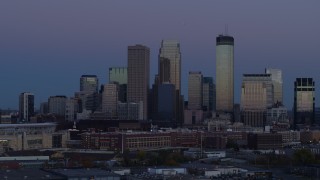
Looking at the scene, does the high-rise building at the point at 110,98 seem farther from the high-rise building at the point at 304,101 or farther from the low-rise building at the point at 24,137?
the low-rise building at the point at 24,137

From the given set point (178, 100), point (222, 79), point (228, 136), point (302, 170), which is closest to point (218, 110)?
point (222, 79)

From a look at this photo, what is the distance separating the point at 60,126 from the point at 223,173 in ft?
99.0

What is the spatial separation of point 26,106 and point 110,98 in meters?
7.78

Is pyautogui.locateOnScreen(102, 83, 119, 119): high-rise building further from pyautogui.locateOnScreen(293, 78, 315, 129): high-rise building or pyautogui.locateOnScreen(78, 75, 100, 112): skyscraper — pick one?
pyautogui.locateOnScreen(293, 78, 315, 129): high-rise building

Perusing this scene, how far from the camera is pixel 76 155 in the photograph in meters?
40.0

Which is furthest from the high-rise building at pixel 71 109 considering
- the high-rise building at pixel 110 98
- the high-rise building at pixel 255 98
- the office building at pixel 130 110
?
the high-rise building at pixel 255 98

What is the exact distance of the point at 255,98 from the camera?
283 feet

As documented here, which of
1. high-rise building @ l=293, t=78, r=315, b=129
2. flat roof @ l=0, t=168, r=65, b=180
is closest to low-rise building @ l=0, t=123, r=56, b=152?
flat roof @ l=0, t=168, r=65, b=180

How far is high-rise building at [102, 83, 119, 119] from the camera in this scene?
2980 inches

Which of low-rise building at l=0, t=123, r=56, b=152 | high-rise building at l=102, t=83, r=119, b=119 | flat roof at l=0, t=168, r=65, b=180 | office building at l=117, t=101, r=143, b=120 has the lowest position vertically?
flat roof at l=0, t=168, r=65, b=180

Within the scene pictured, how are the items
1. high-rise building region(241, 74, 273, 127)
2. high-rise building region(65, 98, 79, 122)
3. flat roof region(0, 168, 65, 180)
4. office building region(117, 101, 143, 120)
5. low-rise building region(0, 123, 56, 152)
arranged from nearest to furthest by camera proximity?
flat roof region(0, 168, 65, 180)
low-rise building region(0, 123, 56, 152)
office building region(117, 101, 143, 120)
high-rise building region(65, 98, 79, 122)
high-rise building region(241, 74, 273, 127)

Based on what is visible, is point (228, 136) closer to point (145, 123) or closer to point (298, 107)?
point (145, 123)

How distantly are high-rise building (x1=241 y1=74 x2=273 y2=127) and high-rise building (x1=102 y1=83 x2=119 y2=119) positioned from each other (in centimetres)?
1373

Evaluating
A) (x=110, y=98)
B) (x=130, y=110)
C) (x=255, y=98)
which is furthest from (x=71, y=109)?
(x=255, y=98)
